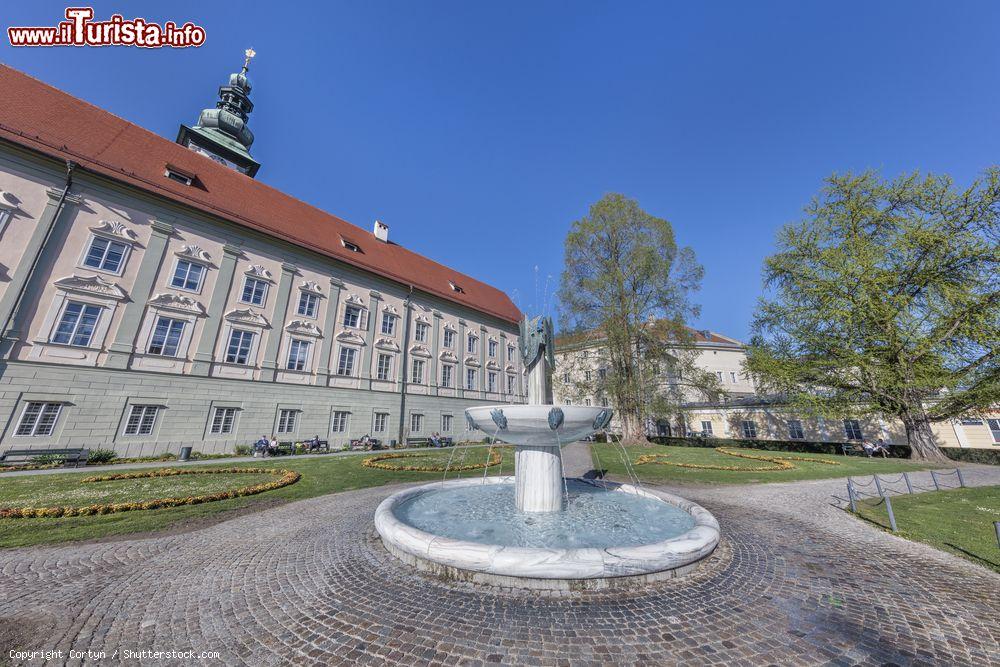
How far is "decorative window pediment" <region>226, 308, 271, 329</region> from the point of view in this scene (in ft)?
61.7

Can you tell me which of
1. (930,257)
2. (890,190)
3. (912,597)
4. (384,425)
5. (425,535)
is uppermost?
(890,190)

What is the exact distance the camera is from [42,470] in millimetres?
12109

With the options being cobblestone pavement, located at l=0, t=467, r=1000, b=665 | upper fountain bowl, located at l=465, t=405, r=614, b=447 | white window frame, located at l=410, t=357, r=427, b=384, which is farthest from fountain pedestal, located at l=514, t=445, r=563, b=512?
white window frame, located at l=410, t=357, r=427, b=384

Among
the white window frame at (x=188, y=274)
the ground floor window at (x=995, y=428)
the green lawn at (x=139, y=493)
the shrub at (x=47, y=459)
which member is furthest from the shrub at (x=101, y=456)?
the ground floor window at (x=995, y=428)

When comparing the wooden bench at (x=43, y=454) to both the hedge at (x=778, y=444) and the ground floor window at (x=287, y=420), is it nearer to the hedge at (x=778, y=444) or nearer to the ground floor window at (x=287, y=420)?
the ground floor window at (x=287, y=420)

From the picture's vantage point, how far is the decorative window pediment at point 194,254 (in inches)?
705

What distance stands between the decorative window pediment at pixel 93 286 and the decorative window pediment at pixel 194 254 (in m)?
3.06

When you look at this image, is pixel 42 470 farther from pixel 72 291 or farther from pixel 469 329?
pixel 469 329

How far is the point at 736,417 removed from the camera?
32.2 meters

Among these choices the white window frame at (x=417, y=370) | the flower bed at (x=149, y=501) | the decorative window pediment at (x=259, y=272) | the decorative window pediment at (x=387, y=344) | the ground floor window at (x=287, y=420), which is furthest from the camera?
the white window frame at (x=417, y=370)

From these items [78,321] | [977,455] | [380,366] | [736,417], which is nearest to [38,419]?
[78,321]

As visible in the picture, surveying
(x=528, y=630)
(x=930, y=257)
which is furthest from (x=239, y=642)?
(x=930, y=257)

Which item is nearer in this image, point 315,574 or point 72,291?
point 315,574

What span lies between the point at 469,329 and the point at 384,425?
36.8ft
